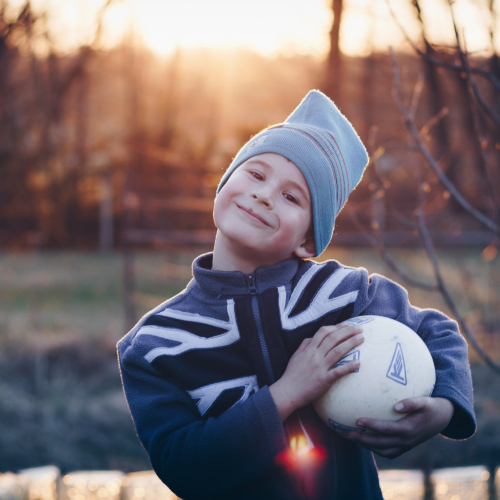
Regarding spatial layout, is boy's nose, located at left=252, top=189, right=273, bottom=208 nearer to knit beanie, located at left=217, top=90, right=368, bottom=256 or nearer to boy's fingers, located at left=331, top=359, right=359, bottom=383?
knit beanie, located at left=217, top=90, right=368, bottom=256

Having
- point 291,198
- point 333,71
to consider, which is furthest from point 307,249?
point 333,71

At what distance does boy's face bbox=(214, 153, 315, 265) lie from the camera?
1612 millimetres

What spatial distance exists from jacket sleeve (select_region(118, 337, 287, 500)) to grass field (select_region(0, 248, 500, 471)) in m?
3.02

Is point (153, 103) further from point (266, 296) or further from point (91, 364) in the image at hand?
point (266, 296)

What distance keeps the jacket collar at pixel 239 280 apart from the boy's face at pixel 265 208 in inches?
1.8

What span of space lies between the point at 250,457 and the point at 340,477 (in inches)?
16.8

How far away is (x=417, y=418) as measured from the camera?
1.54 m

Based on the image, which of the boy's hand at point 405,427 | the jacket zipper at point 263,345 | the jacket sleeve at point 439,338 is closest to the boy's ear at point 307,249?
the jacket sleeve at point 439,338

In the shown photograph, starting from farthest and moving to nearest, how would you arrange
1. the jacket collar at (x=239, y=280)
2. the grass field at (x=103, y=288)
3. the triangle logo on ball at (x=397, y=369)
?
1. the grass field at (x=103, y=288)
2. the jacket collar at (x=239, y=280)
3. the triangle logo on ball at (x=397, y=369)

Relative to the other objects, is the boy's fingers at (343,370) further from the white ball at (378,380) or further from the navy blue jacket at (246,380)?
the navy blue jacket at (246,380)

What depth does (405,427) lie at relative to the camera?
153 centimetres

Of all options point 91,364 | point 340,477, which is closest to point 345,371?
point 340,477

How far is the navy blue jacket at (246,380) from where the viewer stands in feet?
4.85

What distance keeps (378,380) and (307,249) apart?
1.68ft
